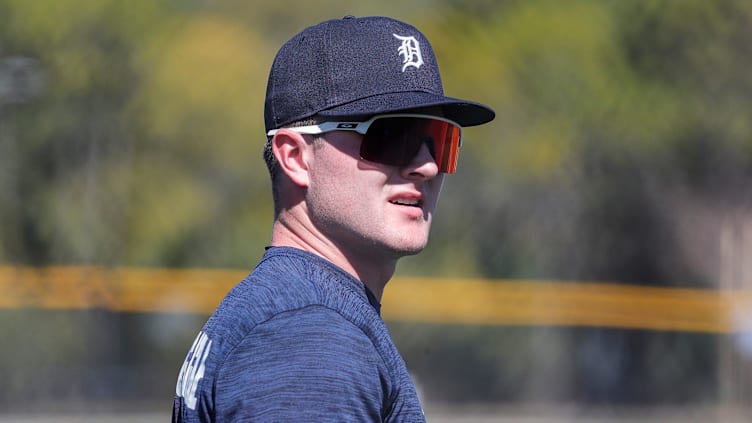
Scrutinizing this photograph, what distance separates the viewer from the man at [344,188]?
1.57m

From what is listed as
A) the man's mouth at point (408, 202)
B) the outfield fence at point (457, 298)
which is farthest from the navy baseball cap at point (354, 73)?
Answer: the outfield fence at point (457, 298)

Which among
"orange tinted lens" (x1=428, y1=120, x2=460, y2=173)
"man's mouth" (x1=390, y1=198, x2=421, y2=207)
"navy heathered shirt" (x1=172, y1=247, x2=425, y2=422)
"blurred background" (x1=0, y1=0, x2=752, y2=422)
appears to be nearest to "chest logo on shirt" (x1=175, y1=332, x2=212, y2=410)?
"navy heathered shirt" (x1=172, y1=247, x2=425, y2=422)

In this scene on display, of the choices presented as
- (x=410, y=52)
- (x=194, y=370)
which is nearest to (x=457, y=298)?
(x=410, y=52)

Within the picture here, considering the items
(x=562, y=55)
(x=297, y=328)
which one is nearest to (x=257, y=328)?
(x=297, y=328)

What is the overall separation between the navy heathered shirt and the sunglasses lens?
0.23 m

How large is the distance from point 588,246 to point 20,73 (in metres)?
7.24

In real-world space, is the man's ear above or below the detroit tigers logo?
below

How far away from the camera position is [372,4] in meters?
13.8

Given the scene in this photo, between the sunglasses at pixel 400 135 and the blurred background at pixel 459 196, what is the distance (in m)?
10.1

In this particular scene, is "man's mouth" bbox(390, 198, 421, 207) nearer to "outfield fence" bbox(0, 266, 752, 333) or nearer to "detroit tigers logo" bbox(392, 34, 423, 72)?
"detroit tigers logo" bbox(392, 34, 423, 72)

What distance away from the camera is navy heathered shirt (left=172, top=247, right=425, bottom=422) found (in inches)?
56.5

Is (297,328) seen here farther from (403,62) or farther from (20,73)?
(20,73)

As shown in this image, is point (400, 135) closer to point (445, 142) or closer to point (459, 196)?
point (445, 142)

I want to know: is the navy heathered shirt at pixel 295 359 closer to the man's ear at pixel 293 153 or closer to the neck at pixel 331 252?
the neck at pixel 331 252
